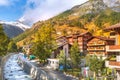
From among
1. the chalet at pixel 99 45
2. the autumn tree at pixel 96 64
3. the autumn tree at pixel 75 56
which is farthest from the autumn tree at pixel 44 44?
the autumn tree at pixel 96 64

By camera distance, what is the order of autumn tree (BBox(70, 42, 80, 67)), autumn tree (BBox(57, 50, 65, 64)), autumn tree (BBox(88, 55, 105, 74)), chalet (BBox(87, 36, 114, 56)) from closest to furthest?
autumn tree (BBox(88, 55, 105, 74)) → autumn tree (BBox(70, 42, 80, 67)) → autumn tree (BBox(57, 50, 65, 64)) → chalet (BBox(87, 36, 114, 56))

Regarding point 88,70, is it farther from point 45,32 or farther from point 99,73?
point 45,32

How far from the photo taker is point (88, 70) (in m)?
76.4

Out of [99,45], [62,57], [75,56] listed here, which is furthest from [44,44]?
[75,56]

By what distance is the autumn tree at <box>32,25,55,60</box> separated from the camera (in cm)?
11850

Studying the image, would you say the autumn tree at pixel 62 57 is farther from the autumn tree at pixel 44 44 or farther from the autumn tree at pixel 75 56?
the autumn tree at pixel 44 44

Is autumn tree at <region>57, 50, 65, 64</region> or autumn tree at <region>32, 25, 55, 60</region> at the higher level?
autumn tree at <region>32, 25, 55, 60</region>

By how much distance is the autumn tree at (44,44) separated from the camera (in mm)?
118500

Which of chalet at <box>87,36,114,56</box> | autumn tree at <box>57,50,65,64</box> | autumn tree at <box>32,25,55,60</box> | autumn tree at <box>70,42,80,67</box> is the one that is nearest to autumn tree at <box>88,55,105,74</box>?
autumn tree at <box>70,42,80,67</box>

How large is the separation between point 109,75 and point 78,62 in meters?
28.5

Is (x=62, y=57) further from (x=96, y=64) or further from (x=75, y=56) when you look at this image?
(x=96, y=64)

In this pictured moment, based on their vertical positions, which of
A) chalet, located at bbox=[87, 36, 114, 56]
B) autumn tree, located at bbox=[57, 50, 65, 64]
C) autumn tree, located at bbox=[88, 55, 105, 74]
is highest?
chalet, located at bbox=[87, 36, 114, 56]

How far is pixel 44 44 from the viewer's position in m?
121

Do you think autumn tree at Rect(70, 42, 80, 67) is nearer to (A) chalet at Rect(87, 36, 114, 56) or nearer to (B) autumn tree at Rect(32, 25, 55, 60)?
(A) chalet at Rect(87, 36, 114, 56)
